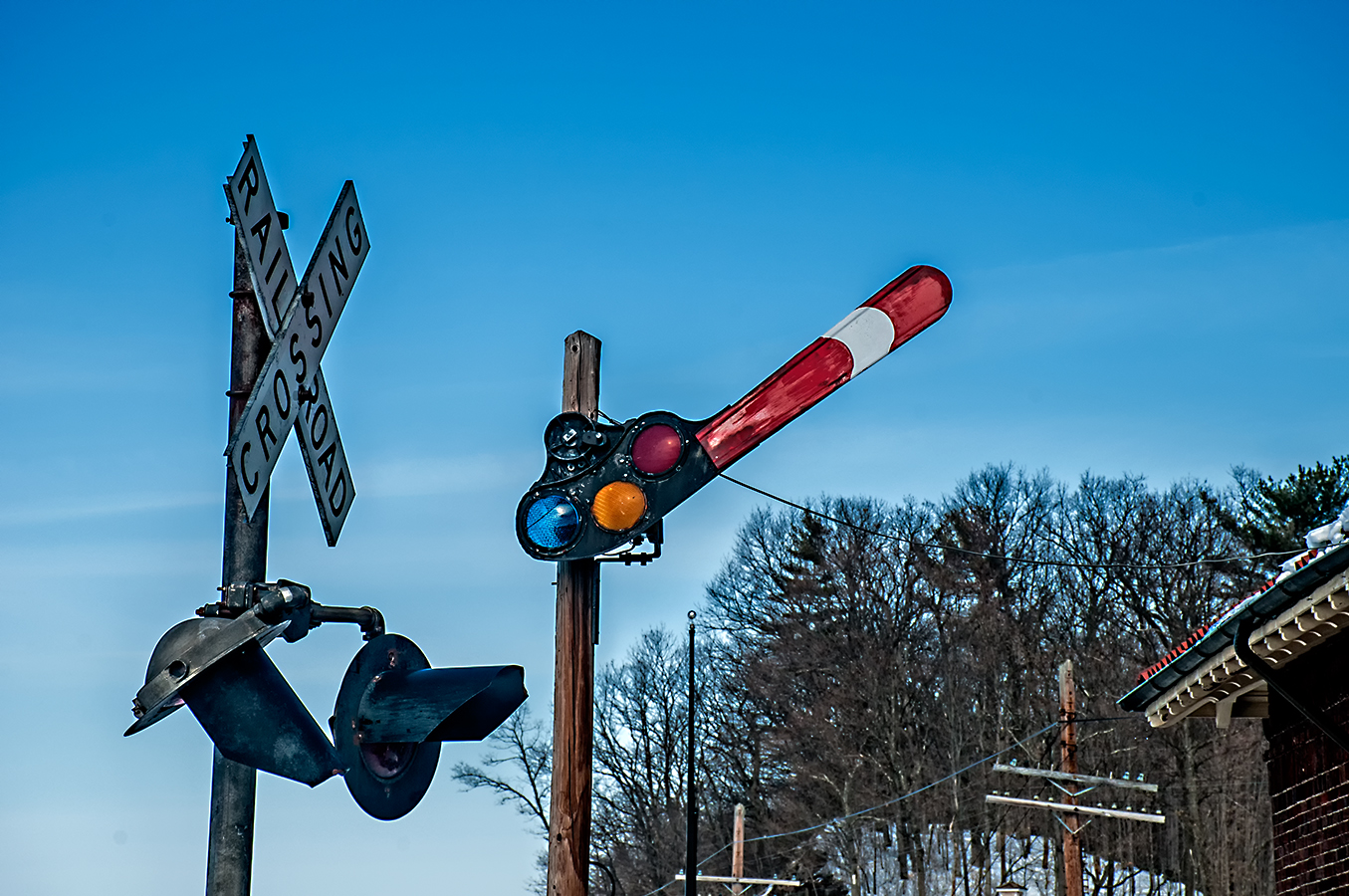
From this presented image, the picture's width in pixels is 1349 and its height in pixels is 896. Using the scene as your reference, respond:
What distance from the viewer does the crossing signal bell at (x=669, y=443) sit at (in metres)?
6.59

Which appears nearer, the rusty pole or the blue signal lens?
the rusty pole

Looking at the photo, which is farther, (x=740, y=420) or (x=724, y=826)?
(x=724, y=826)

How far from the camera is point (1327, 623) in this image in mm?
6695

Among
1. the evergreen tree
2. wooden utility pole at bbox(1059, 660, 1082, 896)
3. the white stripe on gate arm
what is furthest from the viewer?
the evergreen tree

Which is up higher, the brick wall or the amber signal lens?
the amber signal lens

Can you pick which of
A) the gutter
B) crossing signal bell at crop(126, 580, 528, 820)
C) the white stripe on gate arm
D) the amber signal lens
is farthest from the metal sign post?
the gutter

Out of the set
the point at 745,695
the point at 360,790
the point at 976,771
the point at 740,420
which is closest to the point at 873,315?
the point at 740,420

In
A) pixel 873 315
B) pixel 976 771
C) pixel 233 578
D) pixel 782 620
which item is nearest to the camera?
pixel 233 578

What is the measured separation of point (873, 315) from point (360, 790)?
390cm

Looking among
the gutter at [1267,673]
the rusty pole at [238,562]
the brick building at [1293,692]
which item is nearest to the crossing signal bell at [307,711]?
the rusty pole at [238,562]

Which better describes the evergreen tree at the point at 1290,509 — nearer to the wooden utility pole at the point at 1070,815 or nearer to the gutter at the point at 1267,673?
the wooden utility pole at the point at 1070,815

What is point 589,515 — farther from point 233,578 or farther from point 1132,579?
point 1132,579

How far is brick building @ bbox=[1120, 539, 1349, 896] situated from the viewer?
6.64 m

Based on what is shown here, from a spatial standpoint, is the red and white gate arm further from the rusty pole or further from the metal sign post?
the rusty pole
